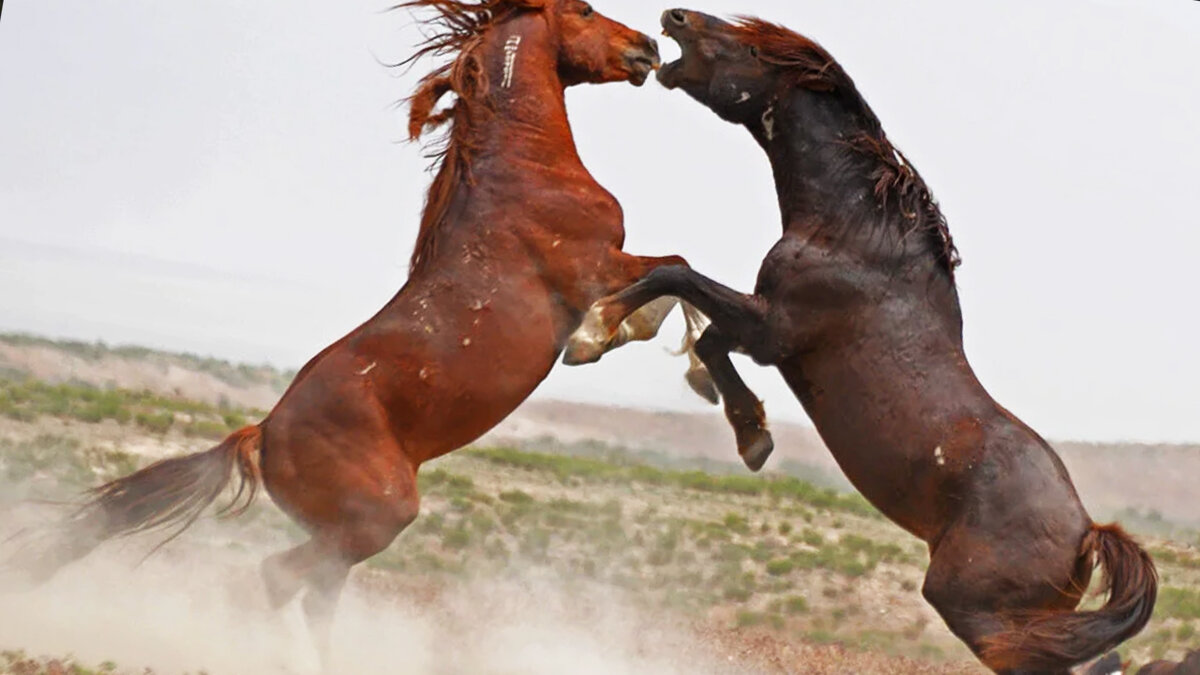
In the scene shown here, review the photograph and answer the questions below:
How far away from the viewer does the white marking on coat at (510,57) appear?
6.39 metres

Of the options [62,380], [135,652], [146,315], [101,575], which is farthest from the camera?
[146,315]

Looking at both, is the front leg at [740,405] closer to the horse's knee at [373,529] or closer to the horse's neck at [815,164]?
the horse's neck at [815,164]

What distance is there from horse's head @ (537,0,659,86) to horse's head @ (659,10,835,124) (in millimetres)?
311

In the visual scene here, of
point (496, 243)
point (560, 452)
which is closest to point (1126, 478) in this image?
point (560, 452)

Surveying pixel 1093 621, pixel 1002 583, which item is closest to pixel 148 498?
pixel 1002 583

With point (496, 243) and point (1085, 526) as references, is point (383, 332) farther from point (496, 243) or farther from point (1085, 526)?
point (1085, 526)

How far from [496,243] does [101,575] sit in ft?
10.3

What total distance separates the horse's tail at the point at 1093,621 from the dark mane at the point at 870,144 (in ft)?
4.10

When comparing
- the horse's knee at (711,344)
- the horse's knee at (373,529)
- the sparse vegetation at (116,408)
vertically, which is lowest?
the sparse vegetation at (116,408)

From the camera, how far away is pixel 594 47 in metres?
6.57

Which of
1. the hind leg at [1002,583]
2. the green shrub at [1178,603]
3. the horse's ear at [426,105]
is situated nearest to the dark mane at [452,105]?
the horse's ear at [426,105]

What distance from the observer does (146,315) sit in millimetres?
12844

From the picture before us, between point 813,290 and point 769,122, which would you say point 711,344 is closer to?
point 813,290

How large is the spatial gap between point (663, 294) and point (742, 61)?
1.00 m
